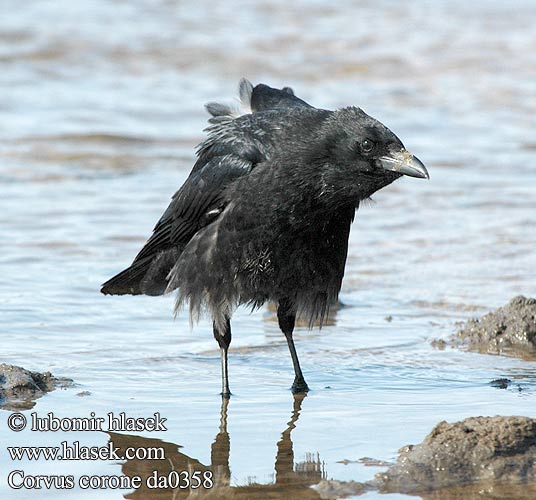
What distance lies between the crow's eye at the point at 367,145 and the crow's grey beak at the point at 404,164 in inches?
2.9

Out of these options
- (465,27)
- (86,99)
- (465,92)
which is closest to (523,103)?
(465,92)

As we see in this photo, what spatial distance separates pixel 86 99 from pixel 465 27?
7.75 meters

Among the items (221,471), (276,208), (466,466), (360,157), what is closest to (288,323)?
(276,208)

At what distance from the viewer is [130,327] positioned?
23.9 ft

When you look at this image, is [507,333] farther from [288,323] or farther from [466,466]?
[466,466]

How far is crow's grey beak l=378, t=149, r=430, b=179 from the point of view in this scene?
5.66 m

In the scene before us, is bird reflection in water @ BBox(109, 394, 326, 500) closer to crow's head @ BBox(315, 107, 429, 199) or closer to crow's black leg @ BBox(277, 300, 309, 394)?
crow's black leg @ BBox(277, 300, 309, 394)

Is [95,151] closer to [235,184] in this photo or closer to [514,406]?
[235,184]

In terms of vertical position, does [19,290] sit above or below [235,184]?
below

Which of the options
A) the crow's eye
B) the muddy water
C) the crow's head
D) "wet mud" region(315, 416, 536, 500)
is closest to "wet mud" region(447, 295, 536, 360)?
the muddy water

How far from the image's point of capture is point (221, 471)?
15.8ft

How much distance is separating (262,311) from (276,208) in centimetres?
208

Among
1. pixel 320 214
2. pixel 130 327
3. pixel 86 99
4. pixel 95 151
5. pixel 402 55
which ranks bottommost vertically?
pixel 130 327

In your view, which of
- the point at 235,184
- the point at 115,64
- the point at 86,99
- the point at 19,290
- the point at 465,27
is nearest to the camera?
the point at 235,184
